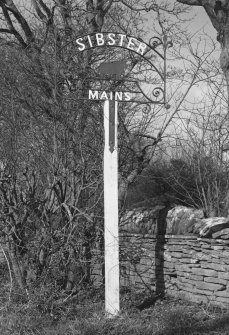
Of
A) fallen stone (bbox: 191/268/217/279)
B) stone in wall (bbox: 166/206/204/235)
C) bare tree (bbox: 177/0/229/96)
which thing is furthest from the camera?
bare tree (bbox: 177/0/229/96)

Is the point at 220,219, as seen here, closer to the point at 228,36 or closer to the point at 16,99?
the point at 16,99

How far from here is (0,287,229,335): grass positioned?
584 centimetres

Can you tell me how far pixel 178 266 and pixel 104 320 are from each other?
171 cm

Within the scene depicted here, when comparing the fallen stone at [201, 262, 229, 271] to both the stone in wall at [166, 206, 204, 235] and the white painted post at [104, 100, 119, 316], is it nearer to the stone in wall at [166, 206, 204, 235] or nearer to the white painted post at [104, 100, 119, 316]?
the stone in wall at [166, 206, 204, 235]

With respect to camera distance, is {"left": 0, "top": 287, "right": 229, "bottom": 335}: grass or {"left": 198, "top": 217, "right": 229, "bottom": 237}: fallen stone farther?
{"left": 198, "top": 217, "right": 229, "bottom": 237}: fallen stone

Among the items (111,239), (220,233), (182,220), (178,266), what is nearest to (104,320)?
(111,239)

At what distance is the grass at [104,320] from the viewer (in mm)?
5840

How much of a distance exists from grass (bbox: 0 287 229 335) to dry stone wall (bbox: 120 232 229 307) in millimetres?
271

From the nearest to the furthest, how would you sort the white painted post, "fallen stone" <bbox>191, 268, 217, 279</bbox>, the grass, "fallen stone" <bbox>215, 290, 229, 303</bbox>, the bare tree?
1. the grass
2. the white painted post
3. "fallen stone" <bbox>215, 290, 229, 303</bbox>
4. "fallen stone" <bbox>191, 268, 217, 279</bbox>
5. the bare tree

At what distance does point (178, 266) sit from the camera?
746 cm

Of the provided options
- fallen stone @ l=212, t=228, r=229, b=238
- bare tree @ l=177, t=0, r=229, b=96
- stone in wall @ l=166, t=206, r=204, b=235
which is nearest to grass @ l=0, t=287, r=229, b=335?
fallen stone @ l=212, t=228, r=229, b=238

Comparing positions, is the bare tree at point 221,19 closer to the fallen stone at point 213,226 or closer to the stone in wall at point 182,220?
the stone in wall at point 182,220

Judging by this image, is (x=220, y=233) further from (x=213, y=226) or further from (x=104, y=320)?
(x=104, y=320)

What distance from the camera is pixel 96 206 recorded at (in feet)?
24.1
